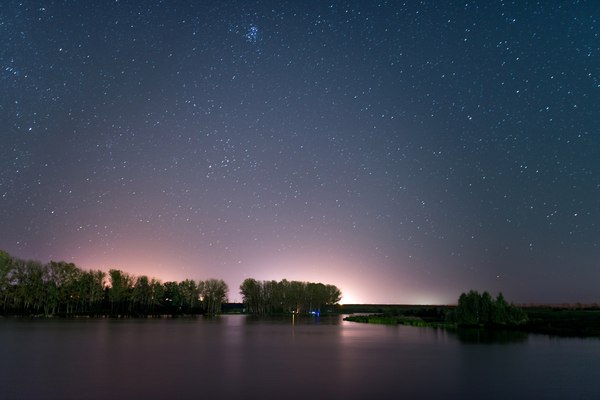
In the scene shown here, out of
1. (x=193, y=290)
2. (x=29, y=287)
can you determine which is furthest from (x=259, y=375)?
(x=193, y=290)

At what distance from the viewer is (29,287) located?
12175 cm

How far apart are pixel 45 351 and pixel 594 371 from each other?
43.1 m

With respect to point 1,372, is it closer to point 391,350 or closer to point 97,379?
point 97,379

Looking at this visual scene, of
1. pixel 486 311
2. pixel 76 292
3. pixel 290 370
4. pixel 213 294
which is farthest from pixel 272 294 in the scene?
pixel 290 370

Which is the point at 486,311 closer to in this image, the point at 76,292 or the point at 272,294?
the point at 76,292

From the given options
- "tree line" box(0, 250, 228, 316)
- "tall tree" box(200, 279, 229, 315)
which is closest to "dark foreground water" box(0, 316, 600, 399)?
"tree line" box(0, 250, 228, 316)

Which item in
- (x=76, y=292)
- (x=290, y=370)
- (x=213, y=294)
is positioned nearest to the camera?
(x=290, y=370)

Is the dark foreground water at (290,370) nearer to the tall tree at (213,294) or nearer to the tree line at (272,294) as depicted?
the tall tree at (213,294)

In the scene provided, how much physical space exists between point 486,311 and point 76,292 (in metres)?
103

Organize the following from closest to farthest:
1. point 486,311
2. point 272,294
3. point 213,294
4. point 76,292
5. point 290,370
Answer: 1. point 290,370
2. point 486,311
3. point 76,292
4. point 213,294
5. point 272,294

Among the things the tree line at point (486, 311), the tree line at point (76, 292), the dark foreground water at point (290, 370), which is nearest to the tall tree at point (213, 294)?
the tree line at point (76, 292)

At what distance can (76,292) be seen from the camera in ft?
433

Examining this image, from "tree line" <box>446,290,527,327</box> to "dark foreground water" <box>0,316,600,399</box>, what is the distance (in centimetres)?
3138

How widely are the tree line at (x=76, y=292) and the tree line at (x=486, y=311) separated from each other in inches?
3762
